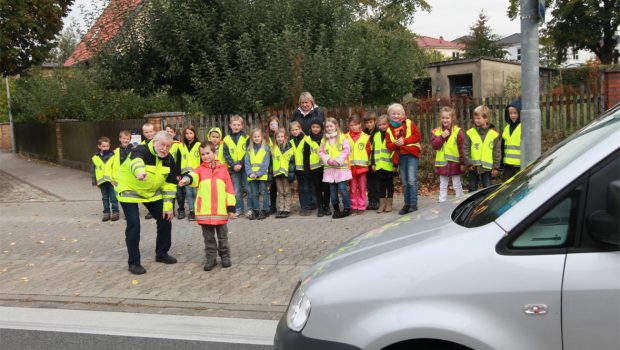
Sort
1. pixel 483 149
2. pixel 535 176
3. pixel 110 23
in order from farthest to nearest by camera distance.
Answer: pixel 110 23 → pixel 483 149 → pixel 535 176

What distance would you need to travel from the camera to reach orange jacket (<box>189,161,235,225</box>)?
22.2ft

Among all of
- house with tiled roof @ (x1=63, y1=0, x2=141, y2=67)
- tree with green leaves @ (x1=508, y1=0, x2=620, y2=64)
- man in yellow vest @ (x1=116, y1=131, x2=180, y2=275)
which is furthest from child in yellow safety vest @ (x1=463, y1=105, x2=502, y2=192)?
tree with green leaves @ (x1=508, y1=0, x2=620, y2=64)

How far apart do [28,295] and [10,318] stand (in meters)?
0.82

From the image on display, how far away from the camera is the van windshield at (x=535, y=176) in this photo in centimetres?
278

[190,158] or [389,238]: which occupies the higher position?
[190,158]

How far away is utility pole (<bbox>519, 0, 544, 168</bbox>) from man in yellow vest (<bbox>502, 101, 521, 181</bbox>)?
266 cm

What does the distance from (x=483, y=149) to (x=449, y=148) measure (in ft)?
1.94

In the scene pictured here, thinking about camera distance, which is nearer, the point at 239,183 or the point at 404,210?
the point at 404,210

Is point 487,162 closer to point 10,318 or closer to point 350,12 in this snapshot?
point 10,318

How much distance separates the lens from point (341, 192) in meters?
9.36

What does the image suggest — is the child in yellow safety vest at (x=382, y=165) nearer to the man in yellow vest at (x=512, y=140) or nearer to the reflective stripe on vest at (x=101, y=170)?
the man in yellow vest at (x=512, y=140)

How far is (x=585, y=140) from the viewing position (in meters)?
2.94

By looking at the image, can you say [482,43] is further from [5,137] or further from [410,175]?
[410,175]

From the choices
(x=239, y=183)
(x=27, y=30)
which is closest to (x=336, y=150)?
(x=239, y=183)
